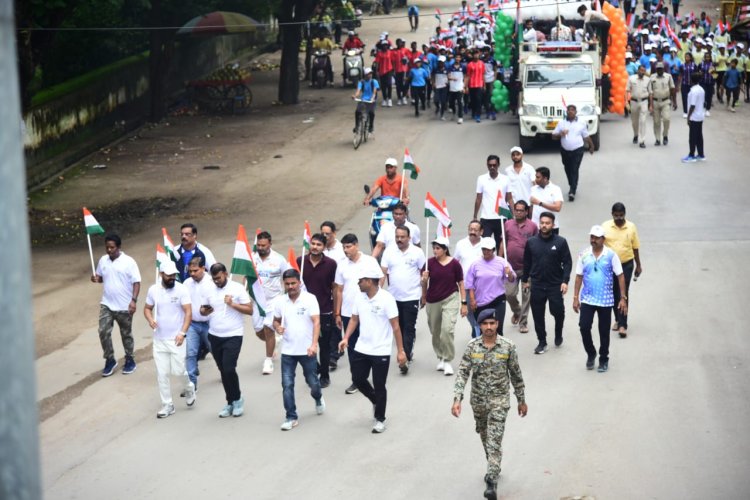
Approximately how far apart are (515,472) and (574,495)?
75 centimetres

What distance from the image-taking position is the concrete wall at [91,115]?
25875mm

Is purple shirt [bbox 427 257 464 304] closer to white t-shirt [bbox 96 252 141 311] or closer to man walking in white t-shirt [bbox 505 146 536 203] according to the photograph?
white t-shirt [bbox 96 252 141 311]

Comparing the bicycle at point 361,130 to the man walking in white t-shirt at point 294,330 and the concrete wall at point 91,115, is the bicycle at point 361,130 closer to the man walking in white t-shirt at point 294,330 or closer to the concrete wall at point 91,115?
the concrete wall at point 91,115

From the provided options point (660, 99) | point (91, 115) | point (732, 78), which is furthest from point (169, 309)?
point (732, 78)

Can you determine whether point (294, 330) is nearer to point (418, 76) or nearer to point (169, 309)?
point (169, 309)

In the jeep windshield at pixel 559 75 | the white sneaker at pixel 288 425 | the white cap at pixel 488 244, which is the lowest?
the white sneaker at pixel 288 425

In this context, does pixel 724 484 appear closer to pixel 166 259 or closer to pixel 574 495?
pixel 574 495

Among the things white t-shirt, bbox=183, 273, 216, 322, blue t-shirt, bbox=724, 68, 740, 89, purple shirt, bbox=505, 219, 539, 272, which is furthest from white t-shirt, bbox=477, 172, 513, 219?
blue t-shirt, bbox=724, 68, 740, 89

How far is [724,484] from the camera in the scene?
30.6 feet

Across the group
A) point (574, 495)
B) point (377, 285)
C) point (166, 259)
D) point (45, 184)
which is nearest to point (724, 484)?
point (574, 495)

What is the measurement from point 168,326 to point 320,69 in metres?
27.0

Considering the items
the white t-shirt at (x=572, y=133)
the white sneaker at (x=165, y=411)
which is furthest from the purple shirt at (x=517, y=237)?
the white t-shirt at (x=572, y=133)

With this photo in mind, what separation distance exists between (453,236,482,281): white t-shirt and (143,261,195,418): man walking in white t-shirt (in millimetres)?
3204

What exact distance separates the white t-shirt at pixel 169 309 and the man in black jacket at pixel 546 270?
3982 millimetres
